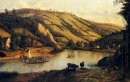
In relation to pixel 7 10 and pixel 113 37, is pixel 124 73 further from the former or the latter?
pixel 7 10

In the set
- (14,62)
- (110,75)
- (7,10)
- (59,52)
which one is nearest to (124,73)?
(110,75)

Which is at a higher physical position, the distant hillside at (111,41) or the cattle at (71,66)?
the distant hillside at (111,41)

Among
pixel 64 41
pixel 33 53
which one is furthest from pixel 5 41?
pixel 64 41

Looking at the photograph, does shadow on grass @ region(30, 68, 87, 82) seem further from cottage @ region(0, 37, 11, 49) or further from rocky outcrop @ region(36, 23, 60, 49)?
cottage @ region(0, 37, 11, 49)

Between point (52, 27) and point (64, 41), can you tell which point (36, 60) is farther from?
point (52, 27)

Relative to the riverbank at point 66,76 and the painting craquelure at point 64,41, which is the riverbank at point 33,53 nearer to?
the painting craquelure at point 64,41

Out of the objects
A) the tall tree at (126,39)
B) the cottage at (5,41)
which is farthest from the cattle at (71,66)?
the cottage at (5,41)

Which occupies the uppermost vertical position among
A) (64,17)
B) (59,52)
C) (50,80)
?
(64,17)
